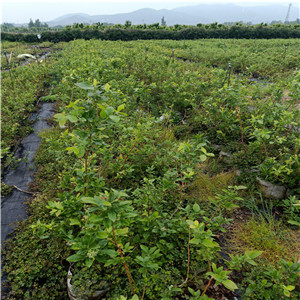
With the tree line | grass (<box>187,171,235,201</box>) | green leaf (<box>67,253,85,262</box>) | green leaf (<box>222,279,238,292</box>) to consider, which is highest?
the tree line

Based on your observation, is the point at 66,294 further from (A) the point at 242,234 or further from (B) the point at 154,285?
(A) the point at 242,234

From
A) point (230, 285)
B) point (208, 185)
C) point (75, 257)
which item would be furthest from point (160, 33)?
point (230, 285)

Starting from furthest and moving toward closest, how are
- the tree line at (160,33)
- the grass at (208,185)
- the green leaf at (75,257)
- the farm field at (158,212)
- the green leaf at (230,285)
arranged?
1. the tree line at (160,33)
2. the grass at (208,185)
3. the farm field at (158,212)
4. the green leaf at (75,257)
5. the green leaf at (230,285)

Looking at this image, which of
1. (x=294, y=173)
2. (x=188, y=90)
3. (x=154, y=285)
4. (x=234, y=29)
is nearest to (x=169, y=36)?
(x=234, y=29)

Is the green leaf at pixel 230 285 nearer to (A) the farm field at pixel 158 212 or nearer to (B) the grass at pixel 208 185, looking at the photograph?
(A) the farm field at pixel 158 212

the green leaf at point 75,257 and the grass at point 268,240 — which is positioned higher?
the green leaf at point 75,257

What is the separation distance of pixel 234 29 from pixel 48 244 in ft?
84.7

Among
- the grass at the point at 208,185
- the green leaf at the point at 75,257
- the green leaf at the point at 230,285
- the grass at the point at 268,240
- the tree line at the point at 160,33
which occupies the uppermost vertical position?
the tree line at the point at 160,33

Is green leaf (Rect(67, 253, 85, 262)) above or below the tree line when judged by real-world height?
below

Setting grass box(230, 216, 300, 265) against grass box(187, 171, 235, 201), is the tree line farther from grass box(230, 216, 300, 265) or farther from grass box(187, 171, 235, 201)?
grass box(230, 216, 300, 265)

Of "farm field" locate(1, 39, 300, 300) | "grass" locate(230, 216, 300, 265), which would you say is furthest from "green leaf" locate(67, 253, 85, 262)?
"grass" locate(230, 216, 300, 265)

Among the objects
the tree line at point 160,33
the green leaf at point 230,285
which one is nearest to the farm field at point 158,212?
the green leaf at point 230,285

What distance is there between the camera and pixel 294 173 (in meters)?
3.05

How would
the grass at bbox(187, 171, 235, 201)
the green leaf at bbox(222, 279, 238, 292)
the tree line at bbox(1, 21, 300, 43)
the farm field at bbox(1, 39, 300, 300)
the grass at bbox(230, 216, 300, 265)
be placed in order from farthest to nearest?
the tree line at bbox(1, 21, 300, 43)
the grass at bbox(187, 171, 235, 201)
the grass at bbox(230, 216, 300, 265)
the farm field at bbox(1, 39, 300, 300)
the green leaf at bbox(222, 279, 238, 292)
